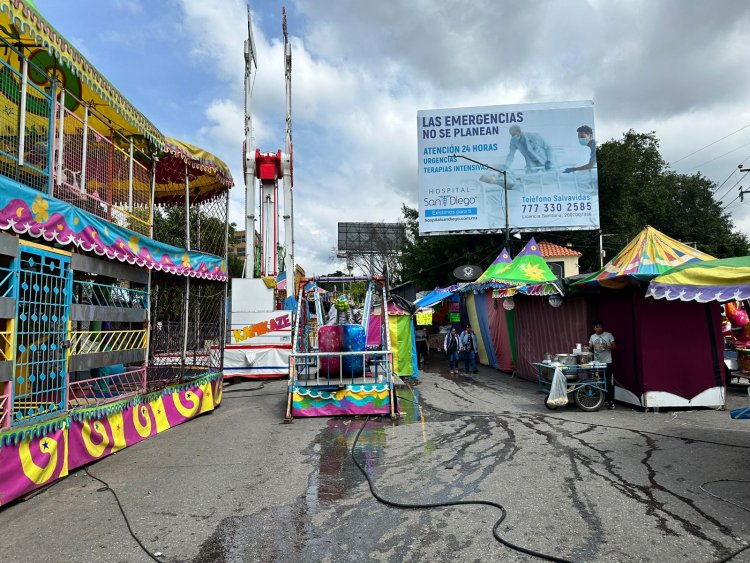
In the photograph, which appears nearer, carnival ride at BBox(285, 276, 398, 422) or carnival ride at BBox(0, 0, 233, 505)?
carnival ride at BBox(0, 0, 233, 505)

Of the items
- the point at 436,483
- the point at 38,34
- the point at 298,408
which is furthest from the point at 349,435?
the point at 38,34

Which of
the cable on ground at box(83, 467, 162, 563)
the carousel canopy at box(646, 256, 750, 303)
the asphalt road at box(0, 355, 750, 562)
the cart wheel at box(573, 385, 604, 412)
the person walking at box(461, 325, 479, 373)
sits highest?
the carousel canopy at box(646, 256, 750, 303)

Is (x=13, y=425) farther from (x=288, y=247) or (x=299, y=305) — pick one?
(x=288, y=247)

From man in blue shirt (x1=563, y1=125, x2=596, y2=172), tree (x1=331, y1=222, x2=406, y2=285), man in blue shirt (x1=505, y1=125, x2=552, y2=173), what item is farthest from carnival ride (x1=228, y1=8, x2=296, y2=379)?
tree (x1=331, y1=222, x2=406, y2=285)

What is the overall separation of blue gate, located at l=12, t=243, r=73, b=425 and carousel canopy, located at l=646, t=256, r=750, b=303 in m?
7.91

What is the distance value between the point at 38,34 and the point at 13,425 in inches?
155

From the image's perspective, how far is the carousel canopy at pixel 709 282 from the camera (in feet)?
19.8

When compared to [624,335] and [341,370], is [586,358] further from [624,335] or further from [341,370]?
[341,370]

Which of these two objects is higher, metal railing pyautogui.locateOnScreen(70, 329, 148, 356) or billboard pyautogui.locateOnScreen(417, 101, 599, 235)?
billboard pyautogui.locateOnScreen(417, 101, 599, 235)

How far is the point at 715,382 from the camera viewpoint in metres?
9.43

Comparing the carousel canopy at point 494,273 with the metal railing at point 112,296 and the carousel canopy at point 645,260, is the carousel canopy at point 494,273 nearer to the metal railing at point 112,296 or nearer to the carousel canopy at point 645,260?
the carousel canopy at point 645,260

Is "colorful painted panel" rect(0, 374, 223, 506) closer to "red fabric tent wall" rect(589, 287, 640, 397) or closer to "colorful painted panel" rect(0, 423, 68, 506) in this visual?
"colorful painted panel" rect(0, 423, 68, 506)

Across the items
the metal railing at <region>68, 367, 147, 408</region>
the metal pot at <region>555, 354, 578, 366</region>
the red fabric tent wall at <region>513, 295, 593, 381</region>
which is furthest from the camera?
the red fabric tent wall at <region>513, 295, 593, 381</region>

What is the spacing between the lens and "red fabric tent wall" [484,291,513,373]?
16844 millimetres
